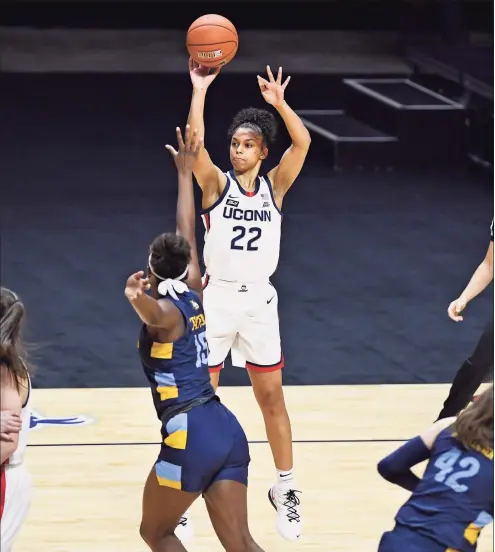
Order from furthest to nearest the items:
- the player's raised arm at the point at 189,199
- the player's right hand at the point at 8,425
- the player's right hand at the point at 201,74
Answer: the player's right hand at the point at 201,74, the player's raised arm at the point at 189,199, the player's right hand at the point at 8,425

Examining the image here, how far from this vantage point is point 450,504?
13.2ft

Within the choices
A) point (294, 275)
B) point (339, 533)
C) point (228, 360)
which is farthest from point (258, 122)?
point (294, 275)

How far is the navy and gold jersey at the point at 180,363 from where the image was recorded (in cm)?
475

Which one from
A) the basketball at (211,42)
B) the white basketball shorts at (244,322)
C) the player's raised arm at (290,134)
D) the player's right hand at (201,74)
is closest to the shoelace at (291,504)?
the white basketball shorts at (244,322)

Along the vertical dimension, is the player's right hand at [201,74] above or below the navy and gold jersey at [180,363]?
above

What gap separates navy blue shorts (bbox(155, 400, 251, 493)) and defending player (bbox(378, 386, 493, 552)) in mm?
837

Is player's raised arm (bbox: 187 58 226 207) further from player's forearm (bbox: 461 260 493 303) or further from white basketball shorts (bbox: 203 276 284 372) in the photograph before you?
player's forearm (bbox: 461 260 493 303)

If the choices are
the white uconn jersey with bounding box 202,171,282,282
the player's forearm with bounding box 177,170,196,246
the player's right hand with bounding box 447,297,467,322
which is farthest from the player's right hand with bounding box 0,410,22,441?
the player's right hand with bounding box 447,297,467,322

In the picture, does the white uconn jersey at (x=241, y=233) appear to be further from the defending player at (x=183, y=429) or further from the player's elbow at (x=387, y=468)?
the player's elbow at (x=387, y=468)

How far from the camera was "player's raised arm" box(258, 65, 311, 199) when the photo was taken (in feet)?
19.7

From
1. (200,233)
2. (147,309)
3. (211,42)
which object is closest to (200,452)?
(147,309)

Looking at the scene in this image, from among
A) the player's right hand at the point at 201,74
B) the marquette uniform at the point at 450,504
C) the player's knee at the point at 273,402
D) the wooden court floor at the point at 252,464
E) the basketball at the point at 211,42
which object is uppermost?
the basketball at the point at 211,42

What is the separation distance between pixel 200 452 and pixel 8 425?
79cm

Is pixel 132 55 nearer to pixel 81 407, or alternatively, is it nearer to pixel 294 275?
pixel 294 275
